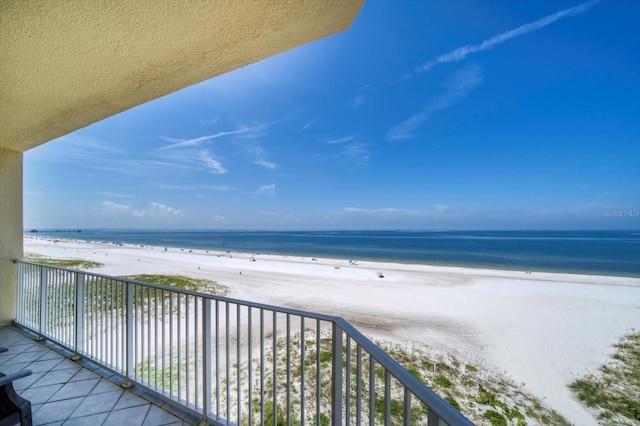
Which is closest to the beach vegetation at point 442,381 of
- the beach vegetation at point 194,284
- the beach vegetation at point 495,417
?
the beach vegetation at point 495,417

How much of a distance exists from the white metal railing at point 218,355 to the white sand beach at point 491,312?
2.63 m

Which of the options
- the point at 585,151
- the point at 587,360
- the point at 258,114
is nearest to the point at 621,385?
the point at 587,360

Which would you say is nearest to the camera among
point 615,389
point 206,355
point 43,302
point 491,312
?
point 206,355

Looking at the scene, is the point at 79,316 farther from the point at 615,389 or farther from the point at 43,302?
the point at 615,389

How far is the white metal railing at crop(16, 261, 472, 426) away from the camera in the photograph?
4.23 ft

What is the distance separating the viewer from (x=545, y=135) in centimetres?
3072

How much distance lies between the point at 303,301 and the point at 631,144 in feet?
124

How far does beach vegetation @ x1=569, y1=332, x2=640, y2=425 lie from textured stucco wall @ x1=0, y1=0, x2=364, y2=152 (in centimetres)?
660

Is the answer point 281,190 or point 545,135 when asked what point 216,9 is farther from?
point 281,190

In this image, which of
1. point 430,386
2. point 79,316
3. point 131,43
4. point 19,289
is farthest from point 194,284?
point 131,43

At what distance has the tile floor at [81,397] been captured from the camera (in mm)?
1968

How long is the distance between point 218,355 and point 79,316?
1928mm

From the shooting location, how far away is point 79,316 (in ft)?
9.29

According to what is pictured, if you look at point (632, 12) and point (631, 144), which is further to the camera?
point (631, 144)
